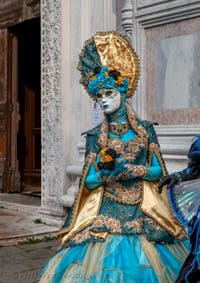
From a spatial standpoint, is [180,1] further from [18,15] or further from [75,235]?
[18,15]

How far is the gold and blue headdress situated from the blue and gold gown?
9.0 inches

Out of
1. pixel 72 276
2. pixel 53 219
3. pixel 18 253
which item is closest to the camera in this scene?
pixel 72 276

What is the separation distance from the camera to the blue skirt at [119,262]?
347 centimetres

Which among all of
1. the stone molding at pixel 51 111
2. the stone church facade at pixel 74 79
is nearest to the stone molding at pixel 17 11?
the stone church facade at pixel 74 79

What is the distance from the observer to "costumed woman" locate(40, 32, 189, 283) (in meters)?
3.61

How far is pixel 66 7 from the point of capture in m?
7.50

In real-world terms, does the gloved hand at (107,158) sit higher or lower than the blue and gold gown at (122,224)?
higher

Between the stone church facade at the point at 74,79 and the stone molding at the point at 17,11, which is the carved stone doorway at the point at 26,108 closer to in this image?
the stone church facade at the point at 74,79

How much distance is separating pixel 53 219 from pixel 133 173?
3.92 metres

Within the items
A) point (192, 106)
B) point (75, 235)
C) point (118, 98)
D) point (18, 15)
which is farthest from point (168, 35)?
point (18, 15)

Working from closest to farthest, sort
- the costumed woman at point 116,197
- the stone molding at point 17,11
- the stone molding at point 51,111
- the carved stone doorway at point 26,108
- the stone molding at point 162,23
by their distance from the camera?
the costumed woman at point 116,197 → the stone molding at point 162,23 → the stone molding at point 51,111 → the stone molding at point 17,11 → the carved stone doorway at point 26,108

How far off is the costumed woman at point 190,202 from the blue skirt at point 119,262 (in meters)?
0.49

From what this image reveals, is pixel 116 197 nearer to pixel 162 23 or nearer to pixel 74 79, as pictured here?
pixel 162 23

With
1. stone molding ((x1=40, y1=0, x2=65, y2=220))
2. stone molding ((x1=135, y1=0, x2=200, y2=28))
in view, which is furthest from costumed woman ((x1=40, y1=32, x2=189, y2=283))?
stone molding ((x1=40, y1=0, x2=65, y2=220))
